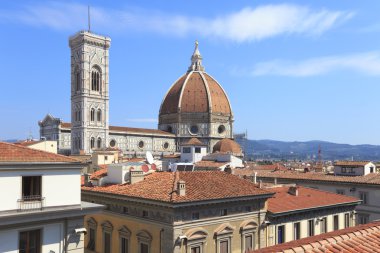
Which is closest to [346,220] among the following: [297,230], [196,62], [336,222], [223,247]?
[336,222]

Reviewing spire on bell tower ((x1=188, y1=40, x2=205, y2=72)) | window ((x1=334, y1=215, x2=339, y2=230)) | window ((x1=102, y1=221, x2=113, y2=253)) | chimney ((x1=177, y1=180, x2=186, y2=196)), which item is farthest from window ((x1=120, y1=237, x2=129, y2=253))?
spire on bell tower ((x1=188, y1=40, x2=205, y2=72))

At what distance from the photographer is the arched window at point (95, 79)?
4560 inches

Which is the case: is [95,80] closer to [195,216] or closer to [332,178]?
[332,178]

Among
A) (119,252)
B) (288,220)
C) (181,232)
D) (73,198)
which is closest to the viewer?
(73,198)

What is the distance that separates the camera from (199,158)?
8388cm

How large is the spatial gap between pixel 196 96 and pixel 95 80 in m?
36.6

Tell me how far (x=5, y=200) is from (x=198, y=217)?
1092 centimetres

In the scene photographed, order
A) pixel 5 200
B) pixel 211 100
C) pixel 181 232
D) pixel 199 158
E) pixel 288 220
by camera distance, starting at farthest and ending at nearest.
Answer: pixel 211 100 < pixel 199 158 < pixel 288 220 < pixel 181 232 < pixel 5 200

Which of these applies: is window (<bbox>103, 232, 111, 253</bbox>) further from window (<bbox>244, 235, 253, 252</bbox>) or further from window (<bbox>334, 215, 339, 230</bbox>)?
window (<bbox>334, 215, 339, 230</bbox>)

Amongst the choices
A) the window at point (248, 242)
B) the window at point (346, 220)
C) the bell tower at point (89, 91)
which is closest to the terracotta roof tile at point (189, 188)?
the window at point (248, 242)

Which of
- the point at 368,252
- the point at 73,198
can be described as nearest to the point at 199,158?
the point at 73,198

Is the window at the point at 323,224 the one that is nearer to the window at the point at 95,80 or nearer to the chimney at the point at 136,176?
the chimney at the point at 136,176

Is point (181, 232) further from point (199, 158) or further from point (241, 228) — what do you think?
point (199, 158)

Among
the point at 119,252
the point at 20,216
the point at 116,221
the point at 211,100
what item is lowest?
the point at 119,252
